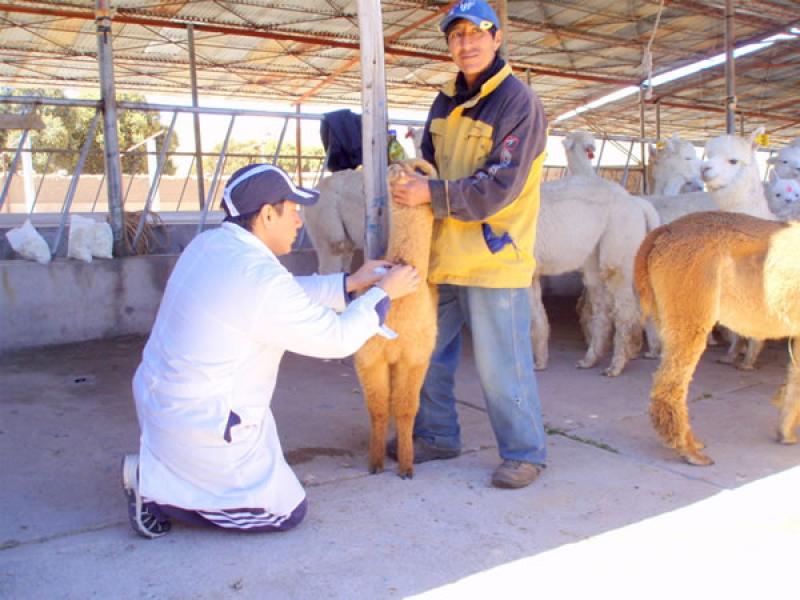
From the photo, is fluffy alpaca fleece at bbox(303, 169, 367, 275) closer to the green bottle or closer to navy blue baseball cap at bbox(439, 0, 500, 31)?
the green bottle

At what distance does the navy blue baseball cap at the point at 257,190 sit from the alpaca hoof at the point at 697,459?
7.16 feet

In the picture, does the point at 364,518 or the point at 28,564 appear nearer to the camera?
the point at 28,564

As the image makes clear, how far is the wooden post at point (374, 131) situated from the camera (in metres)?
3.40

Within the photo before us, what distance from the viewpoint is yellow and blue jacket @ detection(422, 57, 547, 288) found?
302 centimetres

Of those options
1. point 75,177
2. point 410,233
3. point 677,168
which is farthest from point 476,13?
point 677,168

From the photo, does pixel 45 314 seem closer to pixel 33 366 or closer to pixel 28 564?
pixel 33 366

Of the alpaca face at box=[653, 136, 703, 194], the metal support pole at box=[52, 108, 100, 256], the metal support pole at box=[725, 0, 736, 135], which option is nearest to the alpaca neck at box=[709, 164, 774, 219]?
the alpaca face at box=[653, 136, 703, 194]

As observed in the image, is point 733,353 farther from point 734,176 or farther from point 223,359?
point 223,359

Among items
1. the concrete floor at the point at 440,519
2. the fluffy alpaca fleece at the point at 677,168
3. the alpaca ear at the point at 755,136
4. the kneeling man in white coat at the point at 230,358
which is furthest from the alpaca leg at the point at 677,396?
the fluffy alpaca fleece at the point at 677,168

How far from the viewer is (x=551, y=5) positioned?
1149 cm

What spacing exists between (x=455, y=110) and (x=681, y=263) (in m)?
1.33

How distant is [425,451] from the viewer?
3.54 meters

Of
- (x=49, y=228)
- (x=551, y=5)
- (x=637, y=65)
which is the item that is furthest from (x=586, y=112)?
(x=49, y=228)

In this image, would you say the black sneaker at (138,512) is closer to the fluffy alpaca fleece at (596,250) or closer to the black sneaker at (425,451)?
the black sneaker at (425,451)
